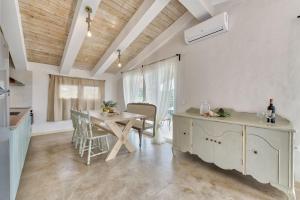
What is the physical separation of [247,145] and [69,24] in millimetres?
3781

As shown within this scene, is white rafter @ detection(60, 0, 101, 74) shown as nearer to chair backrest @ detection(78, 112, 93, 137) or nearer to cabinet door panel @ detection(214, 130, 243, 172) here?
chair backrest @ detection(78, 112, 93, 137)

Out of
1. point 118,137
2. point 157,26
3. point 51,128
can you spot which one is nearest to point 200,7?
point 157,26

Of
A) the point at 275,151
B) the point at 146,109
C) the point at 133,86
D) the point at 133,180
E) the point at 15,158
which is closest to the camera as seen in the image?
the point at 15,158

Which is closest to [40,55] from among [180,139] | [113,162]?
[113,162]

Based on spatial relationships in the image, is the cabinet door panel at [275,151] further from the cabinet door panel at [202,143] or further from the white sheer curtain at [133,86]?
the white sheer curtain at [133,86]

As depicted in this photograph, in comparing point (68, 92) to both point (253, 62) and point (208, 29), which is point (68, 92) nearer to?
point (208, 29)

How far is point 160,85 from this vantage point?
13.1ft

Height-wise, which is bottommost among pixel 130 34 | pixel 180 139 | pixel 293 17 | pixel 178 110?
pixel 180 139

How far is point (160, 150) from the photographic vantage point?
129 inches

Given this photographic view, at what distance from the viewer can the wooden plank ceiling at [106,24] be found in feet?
9.15

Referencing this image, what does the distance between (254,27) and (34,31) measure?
414cm

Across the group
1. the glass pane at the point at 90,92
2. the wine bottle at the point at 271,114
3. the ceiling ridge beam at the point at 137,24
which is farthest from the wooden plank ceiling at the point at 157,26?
the wine bottle at the point at 271,114

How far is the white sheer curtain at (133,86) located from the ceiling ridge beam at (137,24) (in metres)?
1.02

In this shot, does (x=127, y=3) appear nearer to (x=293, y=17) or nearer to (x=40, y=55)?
(x=293, y=17)
